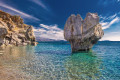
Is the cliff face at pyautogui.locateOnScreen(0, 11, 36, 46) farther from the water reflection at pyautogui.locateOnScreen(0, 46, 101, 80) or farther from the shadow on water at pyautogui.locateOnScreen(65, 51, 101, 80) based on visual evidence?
the shadow on water at pyautogui.locateOnScreen(65, 51, 101, 80)

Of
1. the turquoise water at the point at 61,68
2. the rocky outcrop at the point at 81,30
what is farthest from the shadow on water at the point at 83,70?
the rocky outcrop at the point at 81,30

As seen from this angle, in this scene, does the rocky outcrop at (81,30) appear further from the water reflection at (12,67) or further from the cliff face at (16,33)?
the cliff face at (16,33)

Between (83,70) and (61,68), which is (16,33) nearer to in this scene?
(61,68)

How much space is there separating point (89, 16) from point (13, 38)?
60.1 meters

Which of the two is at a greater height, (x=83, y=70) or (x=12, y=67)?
(x=12, y=67)

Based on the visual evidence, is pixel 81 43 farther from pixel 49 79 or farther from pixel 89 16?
pixel 49 79

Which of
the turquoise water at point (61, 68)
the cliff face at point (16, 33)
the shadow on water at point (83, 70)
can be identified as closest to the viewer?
the shadow on water at point (83, 70)

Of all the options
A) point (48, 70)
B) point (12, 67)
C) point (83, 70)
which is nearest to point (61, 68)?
point (48, 70)

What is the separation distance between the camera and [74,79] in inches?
326

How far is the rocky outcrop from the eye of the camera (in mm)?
27194

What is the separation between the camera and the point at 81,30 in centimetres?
2791

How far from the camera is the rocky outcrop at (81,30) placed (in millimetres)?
27194

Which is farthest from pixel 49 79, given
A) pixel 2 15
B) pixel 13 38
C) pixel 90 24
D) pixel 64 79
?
pixel 2 15

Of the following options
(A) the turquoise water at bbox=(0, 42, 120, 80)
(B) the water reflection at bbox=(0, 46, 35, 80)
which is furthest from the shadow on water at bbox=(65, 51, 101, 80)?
(B) the water reflection at bbox=(0, 46, 35, 80)
